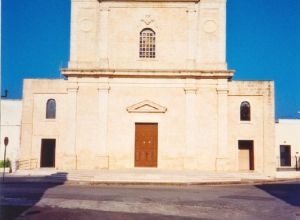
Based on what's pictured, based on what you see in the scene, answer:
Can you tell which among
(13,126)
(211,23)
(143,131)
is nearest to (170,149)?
(143,131)

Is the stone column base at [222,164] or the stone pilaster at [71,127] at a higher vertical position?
the stone pilaster at [71,127]

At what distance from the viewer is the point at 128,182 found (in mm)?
21297

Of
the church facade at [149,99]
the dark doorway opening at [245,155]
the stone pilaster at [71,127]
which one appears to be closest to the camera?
the stone pilaster at [71,127]

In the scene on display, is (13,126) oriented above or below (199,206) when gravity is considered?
above

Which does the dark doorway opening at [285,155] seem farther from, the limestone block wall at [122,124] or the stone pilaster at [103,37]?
the stone pilaster at [103,37]

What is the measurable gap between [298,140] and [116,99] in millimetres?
20451

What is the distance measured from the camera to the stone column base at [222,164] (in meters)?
26.1

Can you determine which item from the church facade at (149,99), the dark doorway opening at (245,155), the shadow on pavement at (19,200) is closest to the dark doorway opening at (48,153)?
the church facade at (149,99)

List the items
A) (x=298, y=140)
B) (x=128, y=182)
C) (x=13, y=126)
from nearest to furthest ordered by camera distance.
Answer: (x=128, y=182) < (x=13, y=126) < (x=298, y=140)

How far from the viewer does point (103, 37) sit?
2773 cm

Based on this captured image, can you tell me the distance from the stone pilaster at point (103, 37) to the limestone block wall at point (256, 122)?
917 cm

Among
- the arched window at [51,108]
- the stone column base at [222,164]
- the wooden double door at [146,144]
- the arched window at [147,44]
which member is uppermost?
the arched window at [147,44]

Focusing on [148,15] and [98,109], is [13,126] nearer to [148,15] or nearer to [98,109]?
[98,109]

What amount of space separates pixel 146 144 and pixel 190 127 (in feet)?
10.9
